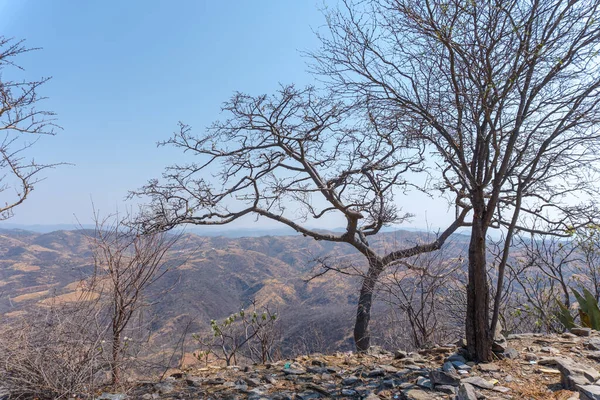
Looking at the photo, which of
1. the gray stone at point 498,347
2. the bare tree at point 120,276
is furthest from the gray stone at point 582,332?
the bare tree at point 120,276

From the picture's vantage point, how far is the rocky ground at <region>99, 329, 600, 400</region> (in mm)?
2996

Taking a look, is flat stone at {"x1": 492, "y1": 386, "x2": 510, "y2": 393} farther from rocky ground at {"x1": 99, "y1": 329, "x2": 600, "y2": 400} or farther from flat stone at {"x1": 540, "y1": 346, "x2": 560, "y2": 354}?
flat stone at {"x1": 540, "y1": 346, "x2": 560, "y2": 354}

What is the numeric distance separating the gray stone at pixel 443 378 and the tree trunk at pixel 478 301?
0.61 m

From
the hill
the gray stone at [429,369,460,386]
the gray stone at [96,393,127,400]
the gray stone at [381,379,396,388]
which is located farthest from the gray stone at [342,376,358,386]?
the hill

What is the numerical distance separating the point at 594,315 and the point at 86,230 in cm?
744

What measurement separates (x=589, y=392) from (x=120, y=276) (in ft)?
13.1

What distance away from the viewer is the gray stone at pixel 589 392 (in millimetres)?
2488

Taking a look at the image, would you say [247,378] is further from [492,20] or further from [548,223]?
[548,223]

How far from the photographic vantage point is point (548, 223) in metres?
7.20

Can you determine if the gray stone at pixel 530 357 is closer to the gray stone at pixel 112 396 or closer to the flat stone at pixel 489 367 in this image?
the flat stone at pixel 489 367

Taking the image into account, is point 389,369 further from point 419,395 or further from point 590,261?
point 590,261

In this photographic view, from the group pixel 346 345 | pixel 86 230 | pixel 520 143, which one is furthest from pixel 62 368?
pixel 346 345

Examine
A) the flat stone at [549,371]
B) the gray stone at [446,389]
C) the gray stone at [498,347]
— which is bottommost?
the gray stone at [446,389]

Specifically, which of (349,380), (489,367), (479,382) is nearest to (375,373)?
(349,380)
